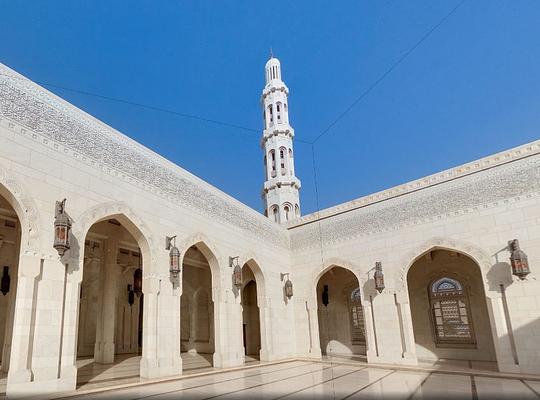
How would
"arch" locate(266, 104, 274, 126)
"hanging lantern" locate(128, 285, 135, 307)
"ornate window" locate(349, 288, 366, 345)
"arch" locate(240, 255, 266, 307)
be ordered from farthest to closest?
"arch" locate(266, 104, 274, 126), "hanging lantern" locate(128, 285, 135, 307), "ornate window" locate(349, 288, 366, 345), "arch" locate(240, 255, 266, 307)

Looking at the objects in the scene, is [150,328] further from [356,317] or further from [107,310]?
[356,317]

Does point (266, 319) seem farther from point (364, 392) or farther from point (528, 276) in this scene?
point (528, 276)

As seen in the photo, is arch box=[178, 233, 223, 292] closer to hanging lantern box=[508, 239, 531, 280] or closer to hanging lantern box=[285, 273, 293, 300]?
hanging lantern box=[285, 273, 293, 300]

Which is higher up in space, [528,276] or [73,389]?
[528,276]

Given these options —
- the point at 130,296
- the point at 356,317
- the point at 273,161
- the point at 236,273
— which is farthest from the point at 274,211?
the point at 236,273

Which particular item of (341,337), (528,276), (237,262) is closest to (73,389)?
(237,262)

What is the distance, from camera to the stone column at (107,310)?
28.8ft

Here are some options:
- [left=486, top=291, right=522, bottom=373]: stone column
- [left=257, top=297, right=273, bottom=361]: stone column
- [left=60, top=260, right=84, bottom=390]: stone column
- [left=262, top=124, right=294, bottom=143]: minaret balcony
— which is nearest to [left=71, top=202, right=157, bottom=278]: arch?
[left=60, top=260, right=84, bottom=390]: stone column

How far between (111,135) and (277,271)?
5.79 metres

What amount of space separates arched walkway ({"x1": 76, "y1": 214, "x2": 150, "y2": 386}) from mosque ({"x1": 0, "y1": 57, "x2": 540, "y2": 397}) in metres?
0.04

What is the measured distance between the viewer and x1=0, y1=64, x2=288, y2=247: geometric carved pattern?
533 centimetres

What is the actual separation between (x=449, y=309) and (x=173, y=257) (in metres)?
7.60

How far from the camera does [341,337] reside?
12070 mm

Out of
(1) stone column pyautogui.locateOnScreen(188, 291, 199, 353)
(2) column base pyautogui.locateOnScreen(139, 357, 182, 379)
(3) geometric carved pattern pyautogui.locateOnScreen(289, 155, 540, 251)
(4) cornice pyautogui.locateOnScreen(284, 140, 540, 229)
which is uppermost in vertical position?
(4) cornice pyautogui.locateOnScreen(284, 140, 540, 229)
